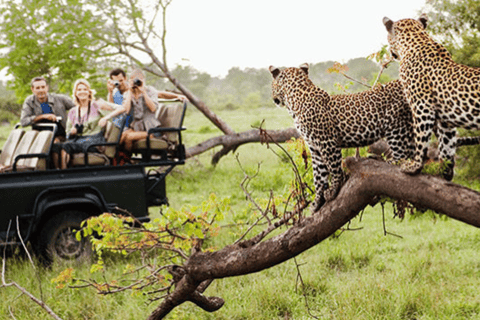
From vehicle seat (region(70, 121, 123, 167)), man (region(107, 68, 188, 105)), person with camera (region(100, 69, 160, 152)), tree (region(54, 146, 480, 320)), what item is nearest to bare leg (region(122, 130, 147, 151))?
person with camera (region(100, 69, 160, 152))

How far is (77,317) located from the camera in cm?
477

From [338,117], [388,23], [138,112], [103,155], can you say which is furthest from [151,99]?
[388,23]

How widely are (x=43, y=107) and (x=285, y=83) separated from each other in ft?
17.3

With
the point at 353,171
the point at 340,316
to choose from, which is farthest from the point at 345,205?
the point at 340,316

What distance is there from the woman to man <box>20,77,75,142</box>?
1.03 feet

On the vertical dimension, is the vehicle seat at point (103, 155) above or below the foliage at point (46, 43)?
below

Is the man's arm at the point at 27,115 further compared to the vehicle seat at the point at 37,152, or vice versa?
the man's arm at the point at 27,115

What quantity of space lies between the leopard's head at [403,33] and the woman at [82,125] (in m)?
4.48

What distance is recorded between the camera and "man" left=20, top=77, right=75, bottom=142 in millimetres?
6320

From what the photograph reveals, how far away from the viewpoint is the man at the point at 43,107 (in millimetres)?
6320

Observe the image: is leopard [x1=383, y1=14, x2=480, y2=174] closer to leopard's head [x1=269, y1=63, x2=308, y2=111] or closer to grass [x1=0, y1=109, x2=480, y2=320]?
leopard's head [x1=269, y1=63, x2=308, y2=111]

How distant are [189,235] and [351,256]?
309 centimetres

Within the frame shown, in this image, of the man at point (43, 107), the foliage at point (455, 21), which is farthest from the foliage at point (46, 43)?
the foliage at point (455, 21)

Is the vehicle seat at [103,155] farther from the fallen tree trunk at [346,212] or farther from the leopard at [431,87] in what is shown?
the leopard at [431,87]
